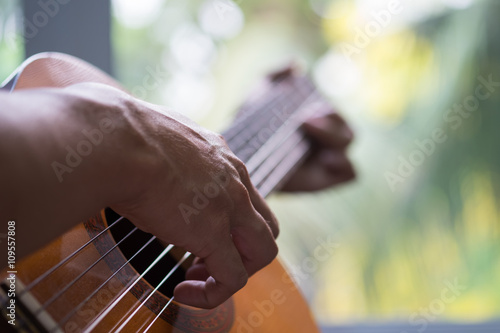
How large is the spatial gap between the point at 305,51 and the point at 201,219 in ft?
6.64

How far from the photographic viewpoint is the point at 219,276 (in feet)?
1.45

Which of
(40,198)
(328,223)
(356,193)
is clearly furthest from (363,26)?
(40,198)

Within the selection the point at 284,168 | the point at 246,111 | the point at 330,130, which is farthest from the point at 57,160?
the point at 330,130

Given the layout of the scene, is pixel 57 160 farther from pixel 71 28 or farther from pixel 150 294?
pixel 71 28

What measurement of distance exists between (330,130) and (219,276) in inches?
25.8

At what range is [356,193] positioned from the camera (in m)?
2.34

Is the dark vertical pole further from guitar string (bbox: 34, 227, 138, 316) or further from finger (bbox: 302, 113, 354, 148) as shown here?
guitar string (bbox: 34, 227, 138, 316)

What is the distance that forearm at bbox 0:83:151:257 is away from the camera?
0.30 metres

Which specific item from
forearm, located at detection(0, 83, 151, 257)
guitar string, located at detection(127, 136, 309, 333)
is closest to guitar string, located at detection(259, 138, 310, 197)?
guitar string, located at detection(127, 136, 309, 333)

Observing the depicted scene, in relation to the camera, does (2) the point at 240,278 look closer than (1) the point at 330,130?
Yes

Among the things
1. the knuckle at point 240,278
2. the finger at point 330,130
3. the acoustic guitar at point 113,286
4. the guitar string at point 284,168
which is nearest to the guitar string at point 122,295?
the acoustic guitar at point 113,286

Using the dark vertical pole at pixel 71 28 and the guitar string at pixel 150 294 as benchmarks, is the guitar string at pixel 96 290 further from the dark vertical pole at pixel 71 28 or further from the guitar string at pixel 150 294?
the dark vertical pole at pixel 71 28

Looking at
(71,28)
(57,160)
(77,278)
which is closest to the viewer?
(57,160)

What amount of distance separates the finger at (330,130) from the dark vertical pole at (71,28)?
0.44 m
